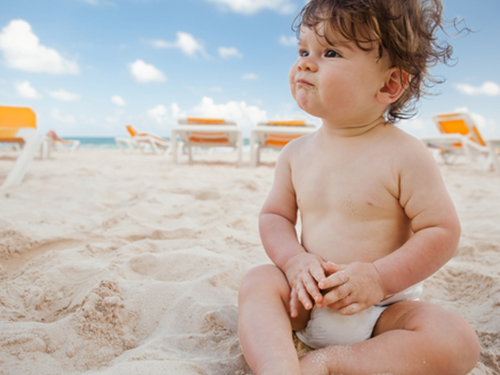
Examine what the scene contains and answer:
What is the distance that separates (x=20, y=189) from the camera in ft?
10.9

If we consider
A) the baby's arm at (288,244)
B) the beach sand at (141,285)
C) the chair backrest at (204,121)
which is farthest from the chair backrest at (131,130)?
the baby's arm at (288,244)

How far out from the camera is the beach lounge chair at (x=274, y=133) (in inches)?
269

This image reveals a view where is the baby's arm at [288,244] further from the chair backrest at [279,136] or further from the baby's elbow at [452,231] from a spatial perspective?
the chair backrest at [279,136]

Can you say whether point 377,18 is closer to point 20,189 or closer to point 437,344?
point 437,344

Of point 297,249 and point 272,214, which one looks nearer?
point 297,249

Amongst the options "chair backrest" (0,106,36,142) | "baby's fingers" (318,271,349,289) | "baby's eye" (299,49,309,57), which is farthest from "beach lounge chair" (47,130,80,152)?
"baby's fingers" (318,271,349,289)

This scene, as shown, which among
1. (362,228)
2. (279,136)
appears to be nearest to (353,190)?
(362,228)

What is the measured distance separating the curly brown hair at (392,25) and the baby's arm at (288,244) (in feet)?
1.52

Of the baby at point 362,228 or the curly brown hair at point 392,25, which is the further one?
the curly brown hair at point 392,25

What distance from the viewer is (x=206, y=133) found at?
7.23m

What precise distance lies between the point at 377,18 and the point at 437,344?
88 cm

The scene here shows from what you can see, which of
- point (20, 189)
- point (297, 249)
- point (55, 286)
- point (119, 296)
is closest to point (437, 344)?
point (297, 249)

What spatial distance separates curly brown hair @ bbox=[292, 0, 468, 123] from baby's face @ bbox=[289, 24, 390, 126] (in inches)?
1.0

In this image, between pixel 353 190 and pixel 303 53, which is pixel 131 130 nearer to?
pixel 303 53
